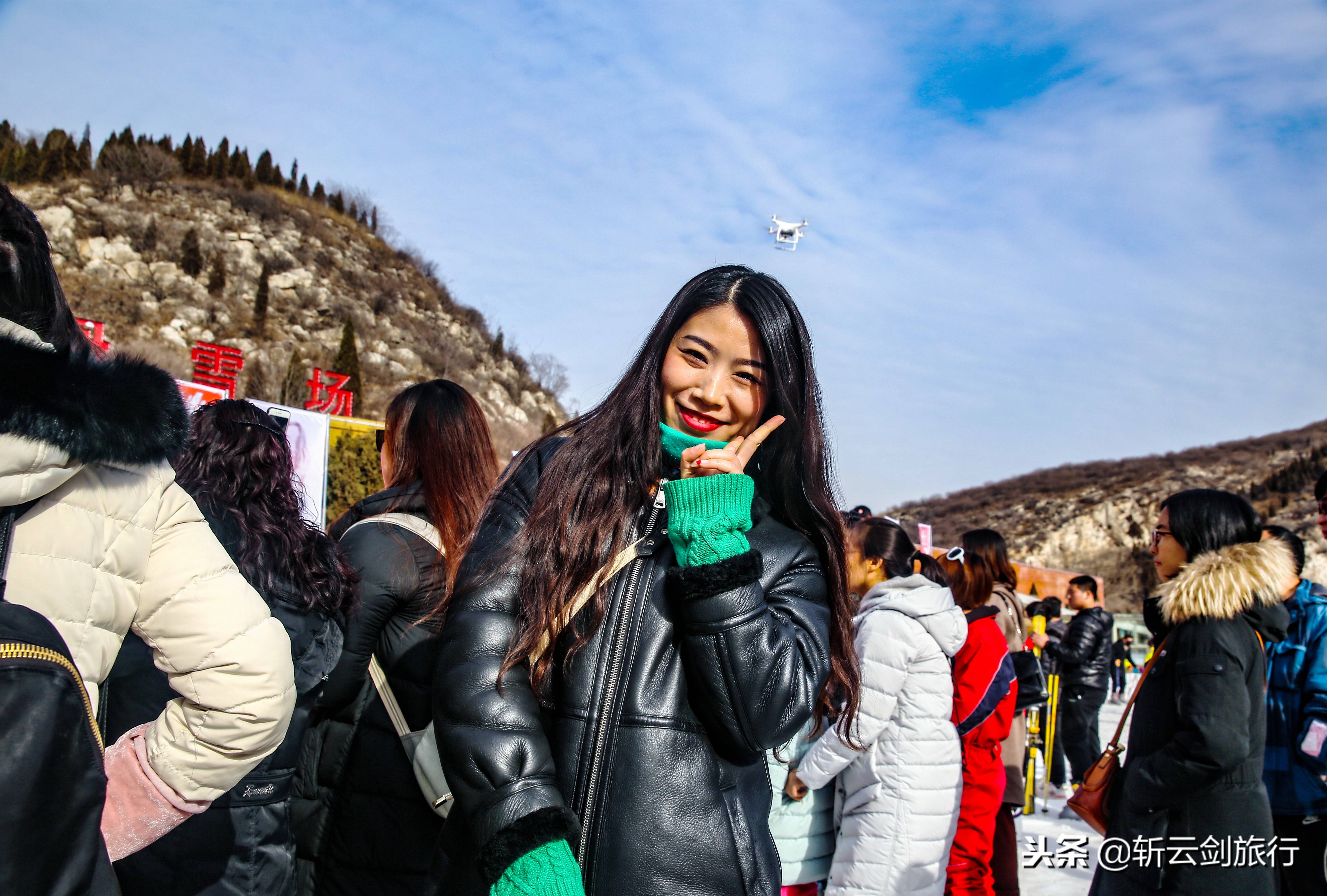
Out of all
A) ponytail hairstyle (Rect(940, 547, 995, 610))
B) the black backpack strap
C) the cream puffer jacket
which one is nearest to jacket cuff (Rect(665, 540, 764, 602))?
the cream puffer jacket

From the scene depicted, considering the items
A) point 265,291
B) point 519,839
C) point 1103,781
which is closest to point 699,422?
point 519,839

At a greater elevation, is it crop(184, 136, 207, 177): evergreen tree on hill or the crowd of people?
crop(184, 136, 207, 177): evergreen tree on hill

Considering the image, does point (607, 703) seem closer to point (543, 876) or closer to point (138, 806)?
point (543, 876)

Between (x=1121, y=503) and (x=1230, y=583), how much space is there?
50.9m

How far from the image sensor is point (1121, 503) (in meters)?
47.1

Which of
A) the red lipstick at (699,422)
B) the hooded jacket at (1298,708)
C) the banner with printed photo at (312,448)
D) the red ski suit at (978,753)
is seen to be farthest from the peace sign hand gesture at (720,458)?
the banner with printed photo at (312,448)

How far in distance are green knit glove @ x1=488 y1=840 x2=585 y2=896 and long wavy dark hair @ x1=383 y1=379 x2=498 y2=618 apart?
146 cm

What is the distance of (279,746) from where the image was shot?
204cm

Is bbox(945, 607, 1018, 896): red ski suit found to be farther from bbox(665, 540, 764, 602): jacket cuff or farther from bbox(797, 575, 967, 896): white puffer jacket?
bbox(665, 540, 764, 602): jacket cuff

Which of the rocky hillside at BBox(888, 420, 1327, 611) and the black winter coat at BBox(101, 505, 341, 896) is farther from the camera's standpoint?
the rocky hillside at BBox(888, 420, 1327, 611)

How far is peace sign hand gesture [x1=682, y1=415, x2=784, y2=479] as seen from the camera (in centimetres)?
146

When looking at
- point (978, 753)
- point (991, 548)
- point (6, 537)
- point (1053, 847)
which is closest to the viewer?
point (6, 537)

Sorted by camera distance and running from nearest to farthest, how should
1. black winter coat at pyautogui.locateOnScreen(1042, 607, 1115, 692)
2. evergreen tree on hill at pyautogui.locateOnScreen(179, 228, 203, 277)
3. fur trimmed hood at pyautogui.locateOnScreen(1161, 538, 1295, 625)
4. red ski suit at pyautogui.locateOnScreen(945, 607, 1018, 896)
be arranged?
fur trimmed hood at pyautogui.locateOnScreen(1161, 538, 1295, 625)
red ski suit at pyautogui.locateOnScreen(945, 607, 1018, 896)
black winter coat at pyautogui.locateOnScreen(1042, 607, 1115, 692)
evergreen tree on hill at pyautogui.locateOnScreen(179, 228, 203, 277)

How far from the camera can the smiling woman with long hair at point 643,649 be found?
4.33 ft
